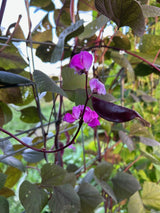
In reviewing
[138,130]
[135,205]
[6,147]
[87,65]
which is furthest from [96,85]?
[135,205]

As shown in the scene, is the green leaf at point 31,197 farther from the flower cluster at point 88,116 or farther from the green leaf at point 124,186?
the green leaf at point 124,186

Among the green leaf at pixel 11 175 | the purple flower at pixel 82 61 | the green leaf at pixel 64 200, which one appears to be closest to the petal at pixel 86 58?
the purple flower at pixel 82 61

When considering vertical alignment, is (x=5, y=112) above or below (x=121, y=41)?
below

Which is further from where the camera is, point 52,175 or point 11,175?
point 11,175

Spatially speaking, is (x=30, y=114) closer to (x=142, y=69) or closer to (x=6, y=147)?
(x=6, y=147)

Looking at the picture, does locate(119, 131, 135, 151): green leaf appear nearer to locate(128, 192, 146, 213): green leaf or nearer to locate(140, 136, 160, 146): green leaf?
locate(140, 136, 160, 146): green leaf

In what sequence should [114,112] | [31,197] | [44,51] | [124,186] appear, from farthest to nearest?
[124,186]
[44,51]
[31,197]
[114,112]

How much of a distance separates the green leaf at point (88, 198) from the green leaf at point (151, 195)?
0.79 feet

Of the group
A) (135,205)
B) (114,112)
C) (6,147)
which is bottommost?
(135,205)

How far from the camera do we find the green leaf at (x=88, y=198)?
409mm

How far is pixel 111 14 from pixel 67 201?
11.2 inches

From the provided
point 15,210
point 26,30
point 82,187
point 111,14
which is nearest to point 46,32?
point 26,30

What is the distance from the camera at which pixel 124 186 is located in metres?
0.51

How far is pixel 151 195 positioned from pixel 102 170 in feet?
0.71
